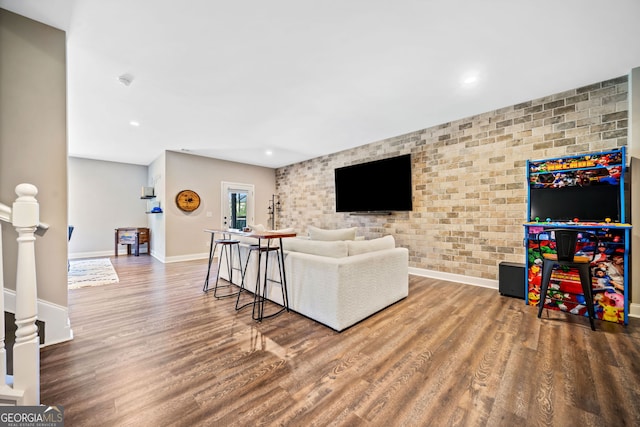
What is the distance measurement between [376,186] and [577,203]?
9.47 ft

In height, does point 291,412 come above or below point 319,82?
below

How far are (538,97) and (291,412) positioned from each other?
14.6 feet

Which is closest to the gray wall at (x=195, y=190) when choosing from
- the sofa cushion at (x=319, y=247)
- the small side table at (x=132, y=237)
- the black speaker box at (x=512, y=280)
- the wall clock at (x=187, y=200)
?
the wall clock at (x=187, y=200)

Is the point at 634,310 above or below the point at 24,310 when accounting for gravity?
below

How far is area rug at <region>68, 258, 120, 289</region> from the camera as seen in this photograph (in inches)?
156

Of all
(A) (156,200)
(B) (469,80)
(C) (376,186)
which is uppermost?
(B) (469,80)

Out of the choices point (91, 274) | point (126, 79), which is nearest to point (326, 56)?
point (126, 79)

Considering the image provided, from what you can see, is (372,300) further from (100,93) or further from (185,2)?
(100,93)

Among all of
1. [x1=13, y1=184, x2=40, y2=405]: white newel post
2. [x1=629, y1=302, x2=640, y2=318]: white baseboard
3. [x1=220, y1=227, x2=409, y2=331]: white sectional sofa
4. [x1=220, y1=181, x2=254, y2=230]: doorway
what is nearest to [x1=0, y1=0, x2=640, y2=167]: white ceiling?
[x1=13, y1=184, x2=40, y2=405]: white newel post

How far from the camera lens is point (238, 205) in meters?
7.32

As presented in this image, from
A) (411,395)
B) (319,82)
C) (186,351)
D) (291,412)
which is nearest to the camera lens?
(291,412)

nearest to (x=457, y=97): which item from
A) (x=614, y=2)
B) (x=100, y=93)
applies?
(x=614, y=2)

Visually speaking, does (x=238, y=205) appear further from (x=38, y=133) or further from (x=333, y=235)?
(x=38, y=133)

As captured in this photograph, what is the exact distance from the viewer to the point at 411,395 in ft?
4.96
